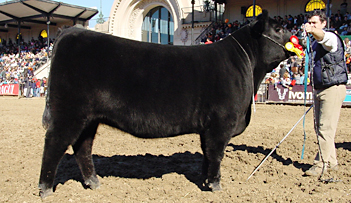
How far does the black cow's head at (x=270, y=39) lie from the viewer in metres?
3.80

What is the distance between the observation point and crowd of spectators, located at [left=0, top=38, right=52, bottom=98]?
2650 cm

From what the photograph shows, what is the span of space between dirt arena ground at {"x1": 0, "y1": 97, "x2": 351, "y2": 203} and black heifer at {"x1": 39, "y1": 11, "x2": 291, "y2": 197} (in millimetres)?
406

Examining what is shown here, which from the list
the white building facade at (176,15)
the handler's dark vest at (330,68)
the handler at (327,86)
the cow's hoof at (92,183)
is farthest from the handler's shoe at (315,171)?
the white building facade at (176,15)

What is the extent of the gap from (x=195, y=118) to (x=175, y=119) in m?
0.24

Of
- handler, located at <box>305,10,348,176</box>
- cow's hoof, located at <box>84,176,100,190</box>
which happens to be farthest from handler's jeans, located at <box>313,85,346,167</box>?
cow's hoof, located at <box>84,176,100,190</box>

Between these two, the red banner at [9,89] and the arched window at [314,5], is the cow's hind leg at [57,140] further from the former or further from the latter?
the red banner at [9,89]

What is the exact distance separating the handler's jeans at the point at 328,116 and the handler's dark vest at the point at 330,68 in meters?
0.12

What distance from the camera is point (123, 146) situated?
6254 millimetres

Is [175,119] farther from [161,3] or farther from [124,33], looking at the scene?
[124,33]

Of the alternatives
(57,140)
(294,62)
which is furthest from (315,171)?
(294,62)

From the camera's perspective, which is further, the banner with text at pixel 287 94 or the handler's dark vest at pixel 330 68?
the banner with text at pixel 287 94

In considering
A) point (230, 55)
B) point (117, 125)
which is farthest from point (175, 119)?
point (230, 55)

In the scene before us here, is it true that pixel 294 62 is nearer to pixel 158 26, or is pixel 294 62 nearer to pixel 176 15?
pixel 176 15

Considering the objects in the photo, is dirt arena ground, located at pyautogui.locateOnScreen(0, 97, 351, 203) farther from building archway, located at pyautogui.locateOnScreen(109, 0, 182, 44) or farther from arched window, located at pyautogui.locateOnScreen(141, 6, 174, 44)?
arched window, located at pyautogui.locateOnScreen(141, 6, 174, 44)
